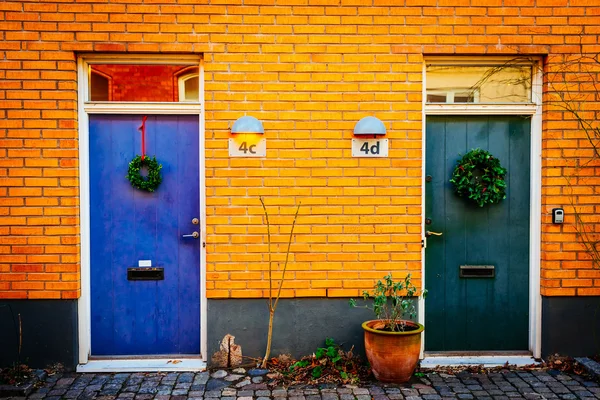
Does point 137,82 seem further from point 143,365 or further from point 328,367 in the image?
point 328,367

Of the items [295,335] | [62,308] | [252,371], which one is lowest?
[252,371]

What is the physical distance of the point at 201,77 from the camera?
4.68 meters

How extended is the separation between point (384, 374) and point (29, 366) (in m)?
3.28

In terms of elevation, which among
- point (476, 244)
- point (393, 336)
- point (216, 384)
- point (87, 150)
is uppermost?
point (87, 150)

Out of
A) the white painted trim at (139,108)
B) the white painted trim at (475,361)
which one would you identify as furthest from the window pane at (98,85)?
the white painted trim at (475,361)

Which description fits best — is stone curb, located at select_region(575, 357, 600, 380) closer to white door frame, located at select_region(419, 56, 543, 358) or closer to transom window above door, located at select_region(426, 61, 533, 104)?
white door frame, located at select_region(419, 56, 543, 358)

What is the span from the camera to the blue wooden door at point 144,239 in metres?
4.73

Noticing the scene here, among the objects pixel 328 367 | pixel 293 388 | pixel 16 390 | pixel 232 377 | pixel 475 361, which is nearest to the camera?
pixel 16 390

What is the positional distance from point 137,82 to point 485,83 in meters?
3.43

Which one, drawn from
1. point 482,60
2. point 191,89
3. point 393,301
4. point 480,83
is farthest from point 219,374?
point 482,60

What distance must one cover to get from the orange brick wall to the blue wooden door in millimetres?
255

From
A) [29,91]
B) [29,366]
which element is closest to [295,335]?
[29,366]

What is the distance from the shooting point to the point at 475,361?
4.77m

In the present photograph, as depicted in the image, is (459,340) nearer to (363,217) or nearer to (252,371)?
(363,217)
